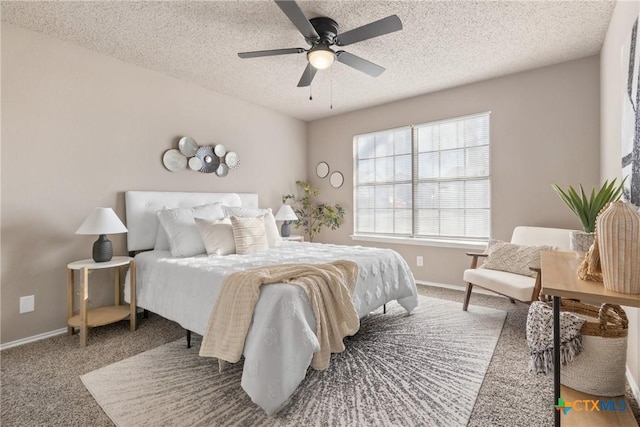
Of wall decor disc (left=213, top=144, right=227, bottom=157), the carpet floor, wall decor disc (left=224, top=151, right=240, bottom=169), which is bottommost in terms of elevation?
the carpet floor

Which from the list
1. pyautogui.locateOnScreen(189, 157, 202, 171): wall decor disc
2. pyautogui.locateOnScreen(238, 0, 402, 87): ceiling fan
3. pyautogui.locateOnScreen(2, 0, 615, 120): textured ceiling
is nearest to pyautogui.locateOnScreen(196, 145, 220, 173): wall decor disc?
pyautogui.locateOnScreen(189, 157, 202, 171): wall decor disc

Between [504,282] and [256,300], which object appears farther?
[504,282]

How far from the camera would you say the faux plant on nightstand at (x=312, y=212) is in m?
4.99

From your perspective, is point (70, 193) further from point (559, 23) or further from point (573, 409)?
point (559, 23)

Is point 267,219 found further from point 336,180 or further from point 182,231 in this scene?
point 336,180

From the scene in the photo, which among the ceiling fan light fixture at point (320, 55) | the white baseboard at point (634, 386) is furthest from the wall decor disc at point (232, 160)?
the white baseboard at point (634, 386)

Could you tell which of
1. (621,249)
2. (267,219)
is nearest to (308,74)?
(267,219)

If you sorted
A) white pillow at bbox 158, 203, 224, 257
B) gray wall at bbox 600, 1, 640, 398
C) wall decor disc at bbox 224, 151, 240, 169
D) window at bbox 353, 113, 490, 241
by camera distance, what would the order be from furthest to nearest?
wall decor disc at bbox 224, 151, 240, 169 < window at bbox 353, 113, 490, 241 < white pillow at bbox 158, 203, 224, 257 < gray wall at bbox 600, 1, 640, 398

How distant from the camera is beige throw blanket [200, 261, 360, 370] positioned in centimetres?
180

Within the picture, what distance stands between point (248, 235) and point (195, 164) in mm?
1356

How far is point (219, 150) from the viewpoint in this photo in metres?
4.02

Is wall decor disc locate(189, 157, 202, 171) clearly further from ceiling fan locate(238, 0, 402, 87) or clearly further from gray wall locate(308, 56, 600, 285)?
gray wall locate(308, 56, 600, 285)

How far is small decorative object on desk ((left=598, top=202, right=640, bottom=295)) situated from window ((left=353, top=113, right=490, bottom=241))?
2.95 metres

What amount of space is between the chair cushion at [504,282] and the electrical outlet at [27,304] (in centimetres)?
405
